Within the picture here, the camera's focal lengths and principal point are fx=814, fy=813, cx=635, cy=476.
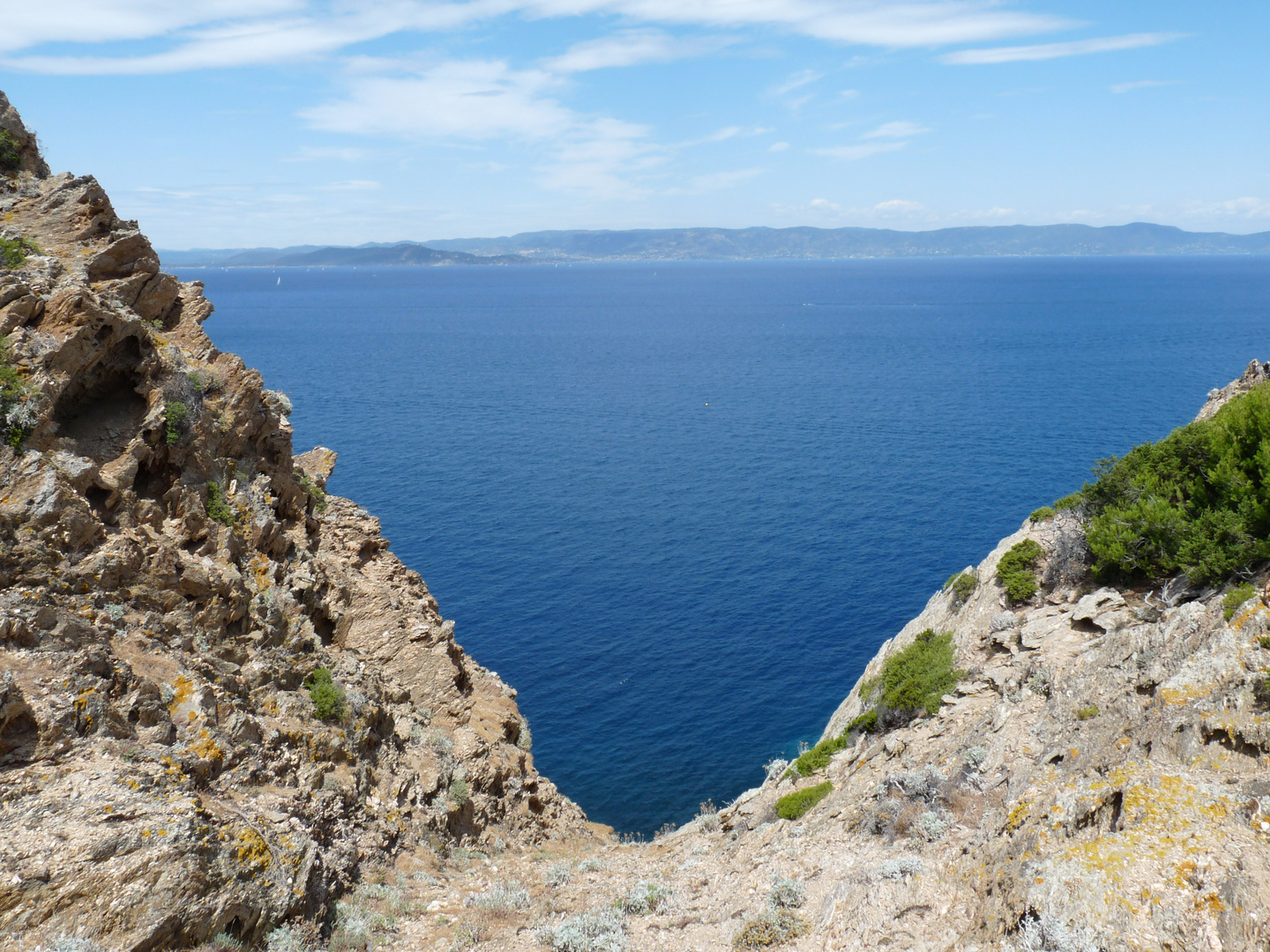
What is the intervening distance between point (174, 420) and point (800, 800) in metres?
20.2

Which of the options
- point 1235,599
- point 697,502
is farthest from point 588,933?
point 697,502

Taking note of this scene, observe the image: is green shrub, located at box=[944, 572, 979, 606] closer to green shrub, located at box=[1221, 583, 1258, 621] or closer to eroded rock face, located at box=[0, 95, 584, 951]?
green shrub, located at box=[1221, 583, 1258, 621]

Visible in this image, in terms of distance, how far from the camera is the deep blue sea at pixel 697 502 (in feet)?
176

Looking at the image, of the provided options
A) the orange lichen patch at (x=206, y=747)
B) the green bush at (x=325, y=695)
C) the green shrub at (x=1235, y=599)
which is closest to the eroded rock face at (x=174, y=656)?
the orange lichen patch at (x=206, y=747)

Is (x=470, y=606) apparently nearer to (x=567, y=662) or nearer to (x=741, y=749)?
(x=567, y=662)

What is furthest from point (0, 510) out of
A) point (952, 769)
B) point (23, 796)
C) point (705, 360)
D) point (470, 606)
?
point (705, 360)

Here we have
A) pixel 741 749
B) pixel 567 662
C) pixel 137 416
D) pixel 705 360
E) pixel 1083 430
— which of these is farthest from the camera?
pixel 705 360

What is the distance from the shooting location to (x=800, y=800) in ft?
78.0

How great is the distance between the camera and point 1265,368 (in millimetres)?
35031

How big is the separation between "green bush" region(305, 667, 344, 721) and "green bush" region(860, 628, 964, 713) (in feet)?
56.6

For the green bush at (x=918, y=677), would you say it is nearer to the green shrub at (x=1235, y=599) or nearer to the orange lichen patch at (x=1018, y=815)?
the green shrub at (x=1235, y=599)

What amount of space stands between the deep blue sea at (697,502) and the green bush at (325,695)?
1030 inches

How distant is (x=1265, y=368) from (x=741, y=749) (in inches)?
1304

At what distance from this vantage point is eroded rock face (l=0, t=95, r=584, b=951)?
499 inches
